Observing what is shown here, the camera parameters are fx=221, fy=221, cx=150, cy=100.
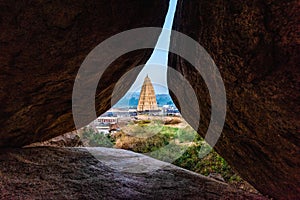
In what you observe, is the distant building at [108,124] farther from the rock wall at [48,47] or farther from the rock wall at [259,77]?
the rock wall at [259,77]

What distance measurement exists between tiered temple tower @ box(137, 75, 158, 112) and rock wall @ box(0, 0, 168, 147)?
40.7 feet

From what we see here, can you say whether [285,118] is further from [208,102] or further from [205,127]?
[205,127]

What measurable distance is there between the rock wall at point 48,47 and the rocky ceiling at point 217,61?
11 millimetres

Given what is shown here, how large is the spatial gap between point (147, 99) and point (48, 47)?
14.5 metres

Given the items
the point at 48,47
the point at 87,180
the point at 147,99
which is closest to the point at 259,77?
the point at 48,47

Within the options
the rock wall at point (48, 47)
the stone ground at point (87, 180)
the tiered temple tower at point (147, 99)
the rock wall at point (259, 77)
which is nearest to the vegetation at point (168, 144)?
the tiered temple tower at point (147, 99)

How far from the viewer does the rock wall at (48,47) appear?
92.4 inches

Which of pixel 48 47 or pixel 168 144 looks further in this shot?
pixel 168 144

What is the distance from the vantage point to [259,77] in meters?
2.12

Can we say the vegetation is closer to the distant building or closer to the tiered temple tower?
the distant building

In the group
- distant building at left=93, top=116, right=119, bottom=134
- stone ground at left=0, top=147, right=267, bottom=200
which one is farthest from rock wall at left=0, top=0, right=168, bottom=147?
distant building at left=93, top=116, right=119, bottom=134

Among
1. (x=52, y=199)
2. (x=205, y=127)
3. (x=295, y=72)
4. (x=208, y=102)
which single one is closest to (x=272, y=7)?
(x=295, y=72)

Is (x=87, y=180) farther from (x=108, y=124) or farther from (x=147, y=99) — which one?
(x=147, y=99)

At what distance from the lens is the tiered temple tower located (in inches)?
652
